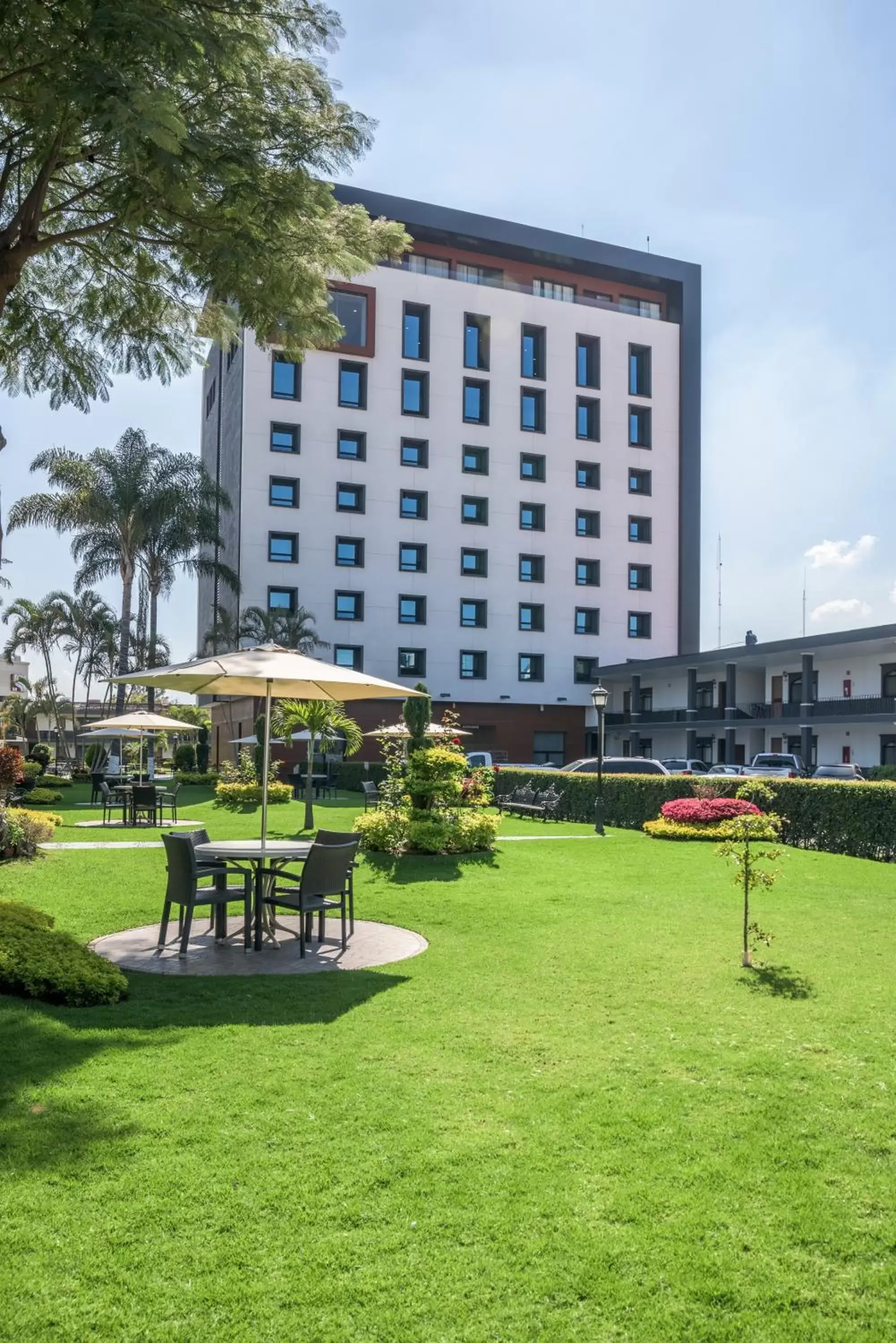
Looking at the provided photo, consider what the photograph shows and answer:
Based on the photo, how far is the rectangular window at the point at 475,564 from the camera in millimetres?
49812

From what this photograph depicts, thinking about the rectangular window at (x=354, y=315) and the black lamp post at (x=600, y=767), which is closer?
the black lamp post at (x=600, y=767)

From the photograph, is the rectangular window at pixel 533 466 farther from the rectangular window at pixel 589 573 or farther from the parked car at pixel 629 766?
the parked car at pixel 629 766

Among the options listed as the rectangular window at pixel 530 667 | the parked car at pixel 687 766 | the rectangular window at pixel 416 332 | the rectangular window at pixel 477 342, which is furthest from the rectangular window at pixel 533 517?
the parked car at pixel 687 766

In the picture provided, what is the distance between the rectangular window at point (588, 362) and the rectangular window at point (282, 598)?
19.8 metres

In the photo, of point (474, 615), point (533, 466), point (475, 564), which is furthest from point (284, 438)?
point (533, 466)

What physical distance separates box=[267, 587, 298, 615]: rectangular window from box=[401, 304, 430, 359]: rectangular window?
13.5 metres

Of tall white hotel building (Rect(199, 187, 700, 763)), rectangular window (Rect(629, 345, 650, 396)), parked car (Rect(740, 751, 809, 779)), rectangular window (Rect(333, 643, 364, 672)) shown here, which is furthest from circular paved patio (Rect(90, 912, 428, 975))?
rectangular window (Rect(629, 345, 650, 396))

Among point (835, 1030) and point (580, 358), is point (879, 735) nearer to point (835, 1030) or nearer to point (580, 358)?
point (580, 358)

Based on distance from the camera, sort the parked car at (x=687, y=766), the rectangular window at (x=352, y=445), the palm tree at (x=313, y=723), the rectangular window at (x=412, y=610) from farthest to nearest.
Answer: the rectangular window at (x=412, y=610) < the rectangular window at (x=352, y=445) < the parked car at (x=687, y=766) < the palm tree at (x=313, y=723)

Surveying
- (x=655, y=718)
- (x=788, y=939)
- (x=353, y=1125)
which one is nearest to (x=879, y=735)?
(x=655, y=718)

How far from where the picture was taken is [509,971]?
7.89m

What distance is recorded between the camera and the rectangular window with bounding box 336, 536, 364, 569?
4728cm

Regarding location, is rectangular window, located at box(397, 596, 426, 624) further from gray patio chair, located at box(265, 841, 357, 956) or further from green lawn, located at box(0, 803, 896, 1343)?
green lawn, located at box(0, 803, 896, 1343)

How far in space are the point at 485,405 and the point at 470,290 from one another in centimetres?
585
